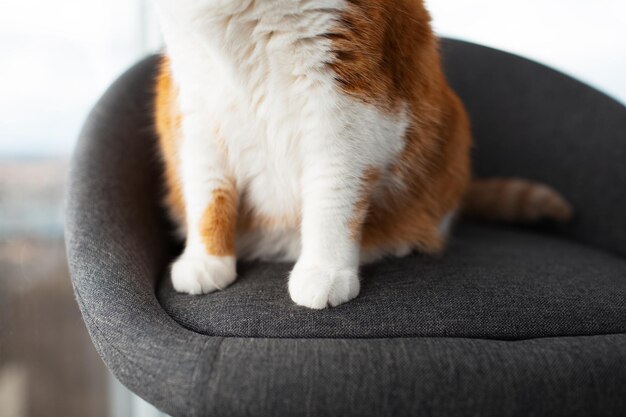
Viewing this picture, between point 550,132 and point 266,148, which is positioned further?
point 550,132

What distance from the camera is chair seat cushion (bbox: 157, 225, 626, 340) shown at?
0.90m

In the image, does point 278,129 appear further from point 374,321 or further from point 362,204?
point 374,321

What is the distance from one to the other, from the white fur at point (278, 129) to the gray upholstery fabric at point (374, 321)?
0.08 metres

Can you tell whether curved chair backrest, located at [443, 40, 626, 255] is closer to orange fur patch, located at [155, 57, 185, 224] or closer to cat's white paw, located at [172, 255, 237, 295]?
orange fur patch, located at [155, 57, 185, 224]

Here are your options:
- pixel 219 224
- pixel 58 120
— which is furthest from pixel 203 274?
pixel 58 120

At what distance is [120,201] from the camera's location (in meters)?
1.15

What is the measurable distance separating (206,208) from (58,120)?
0.57 metres

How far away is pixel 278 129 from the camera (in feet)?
3.17

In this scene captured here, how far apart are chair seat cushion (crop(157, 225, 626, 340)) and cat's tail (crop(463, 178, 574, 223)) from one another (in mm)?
364

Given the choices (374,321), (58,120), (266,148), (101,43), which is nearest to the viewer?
(374,321)

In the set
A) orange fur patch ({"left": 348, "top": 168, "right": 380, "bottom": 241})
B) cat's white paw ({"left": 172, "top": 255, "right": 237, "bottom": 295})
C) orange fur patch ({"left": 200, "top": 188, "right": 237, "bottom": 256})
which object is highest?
orange fur patch ({"left": 348, "top": 168, "right": 380, "bottom": 241})

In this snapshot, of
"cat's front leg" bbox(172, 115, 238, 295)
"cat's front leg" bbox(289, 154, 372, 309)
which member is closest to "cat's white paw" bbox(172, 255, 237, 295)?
"cat's front leg" bbox(172, 115, 238, 295)

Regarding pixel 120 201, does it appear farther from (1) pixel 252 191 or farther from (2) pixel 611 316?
(2) pixel 611 316

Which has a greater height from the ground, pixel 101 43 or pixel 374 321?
pixel 101 43
